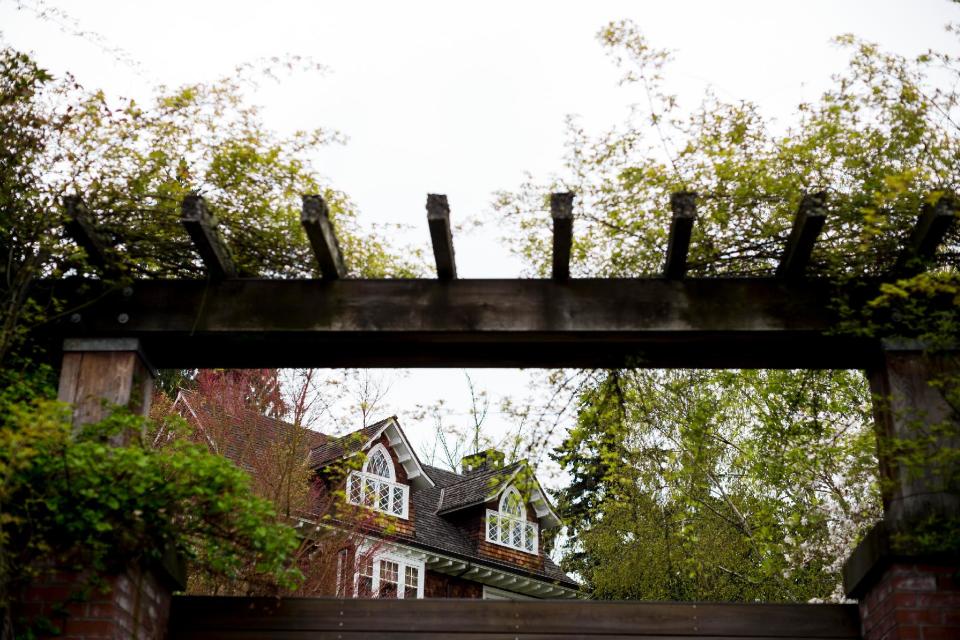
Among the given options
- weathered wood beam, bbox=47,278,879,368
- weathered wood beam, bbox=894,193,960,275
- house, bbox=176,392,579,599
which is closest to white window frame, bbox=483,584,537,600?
house, bbox=176,392,579,599

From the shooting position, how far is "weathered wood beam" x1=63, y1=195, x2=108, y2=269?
15.3ft

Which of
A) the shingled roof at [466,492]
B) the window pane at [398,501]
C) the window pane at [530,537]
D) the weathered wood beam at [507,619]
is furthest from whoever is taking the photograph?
the window pane at [530,537]

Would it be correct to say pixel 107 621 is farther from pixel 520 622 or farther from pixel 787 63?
pixel 787 63

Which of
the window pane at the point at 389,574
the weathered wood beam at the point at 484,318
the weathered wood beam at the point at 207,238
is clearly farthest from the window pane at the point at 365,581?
the weathered wood beam at the point at 207,238

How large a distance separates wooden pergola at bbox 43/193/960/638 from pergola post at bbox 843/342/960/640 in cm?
3

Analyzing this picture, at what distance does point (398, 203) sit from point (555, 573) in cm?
1710

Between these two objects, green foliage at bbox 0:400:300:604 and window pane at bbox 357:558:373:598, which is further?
window pane at bbox 357:558:373:598

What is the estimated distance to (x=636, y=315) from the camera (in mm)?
4910

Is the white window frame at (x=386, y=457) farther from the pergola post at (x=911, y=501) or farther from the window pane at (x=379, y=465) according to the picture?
the pergola post at (x=911, y=501)

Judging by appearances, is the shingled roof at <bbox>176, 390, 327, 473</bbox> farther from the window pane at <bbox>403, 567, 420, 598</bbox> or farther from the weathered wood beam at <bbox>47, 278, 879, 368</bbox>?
the weathered wood beam at <bbox>47, 278, 879, 368</bbox>

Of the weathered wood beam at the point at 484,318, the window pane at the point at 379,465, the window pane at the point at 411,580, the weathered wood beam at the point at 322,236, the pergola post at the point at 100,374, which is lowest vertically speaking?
the pergola post at the point at 100,374

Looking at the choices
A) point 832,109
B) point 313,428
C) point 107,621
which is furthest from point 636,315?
point 313,428

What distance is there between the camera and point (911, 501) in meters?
4.52

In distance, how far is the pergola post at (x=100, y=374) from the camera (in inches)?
189
